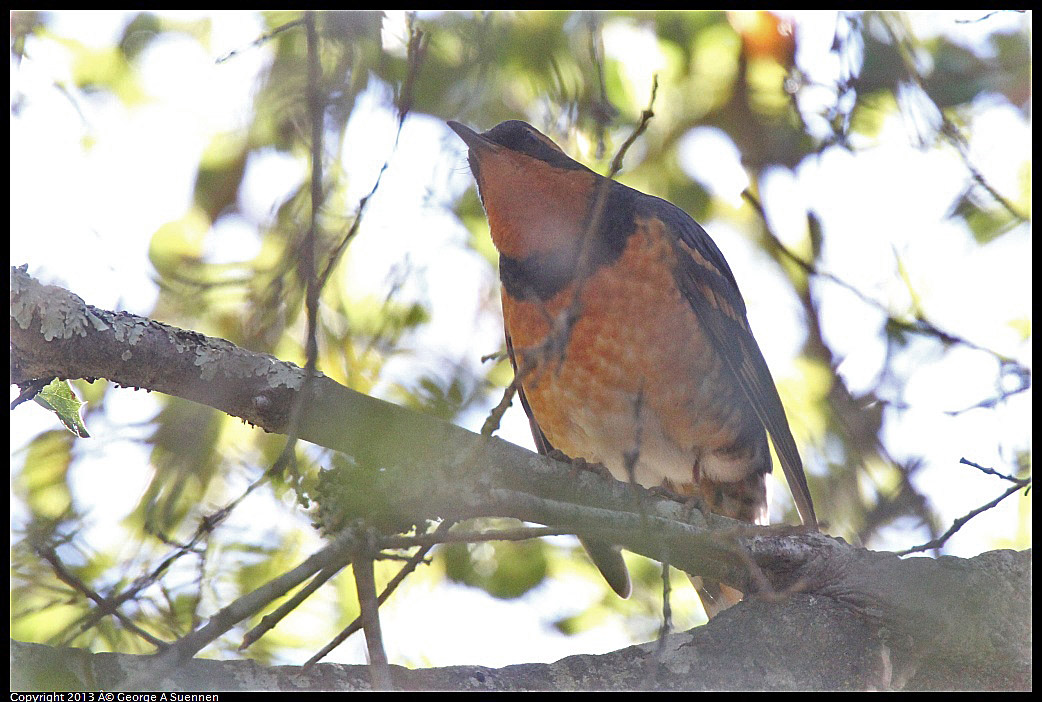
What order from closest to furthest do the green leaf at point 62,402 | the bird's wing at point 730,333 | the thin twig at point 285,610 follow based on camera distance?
1. the thin twig at point 285,610
2. the green leaf at point 62,402
3. the bird's wing at point 730,333

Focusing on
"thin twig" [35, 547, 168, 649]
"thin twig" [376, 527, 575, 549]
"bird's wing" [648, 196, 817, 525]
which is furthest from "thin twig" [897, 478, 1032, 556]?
"thin twig" [35, 547, 168, 649]

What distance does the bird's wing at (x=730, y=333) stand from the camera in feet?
14.0

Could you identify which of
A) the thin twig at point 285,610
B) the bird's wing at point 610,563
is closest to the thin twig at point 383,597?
the thin twig at point 285,610

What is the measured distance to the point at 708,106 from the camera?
4.88 metres

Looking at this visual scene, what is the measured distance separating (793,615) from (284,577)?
2.10 m

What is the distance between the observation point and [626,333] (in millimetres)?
4086

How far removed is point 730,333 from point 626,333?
0.70 meters

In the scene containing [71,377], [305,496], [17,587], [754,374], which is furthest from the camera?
[754,374]

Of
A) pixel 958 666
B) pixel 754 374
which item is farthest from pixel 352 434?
pixel 754 374

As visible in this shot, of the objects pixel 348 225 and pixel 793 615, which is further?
pixel 793 615

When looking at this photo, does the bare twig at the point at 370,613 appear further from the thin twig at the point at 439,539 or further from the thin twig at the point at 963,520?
the thin twig at the point at 963,520

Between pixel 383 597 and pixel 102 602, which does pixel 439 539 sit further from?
pixel 102 602
